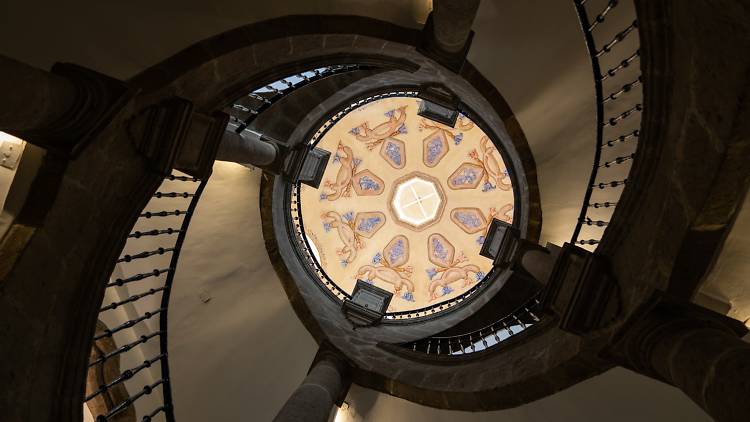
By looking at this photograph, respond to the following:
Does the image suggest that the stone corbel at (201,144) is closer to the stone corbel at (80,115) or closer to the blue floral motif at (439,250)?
the stone corbel at (80,115)

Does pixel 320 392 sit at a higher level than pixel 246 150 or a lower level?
lower

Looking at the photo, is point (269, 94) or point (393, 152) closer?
point (269, 94)

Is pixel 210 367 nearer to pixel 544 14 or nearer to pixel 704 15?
pixel 544 14

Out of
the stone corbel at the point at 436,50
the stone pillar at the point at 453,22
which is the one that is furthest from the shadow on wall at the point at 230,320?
the stone pillar at the point at 453,22

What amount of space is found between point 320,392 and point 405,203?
486 inches

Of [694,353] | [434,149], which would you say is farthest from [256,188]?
[434,149]

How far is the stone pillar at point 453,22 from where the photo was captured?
14.9ft

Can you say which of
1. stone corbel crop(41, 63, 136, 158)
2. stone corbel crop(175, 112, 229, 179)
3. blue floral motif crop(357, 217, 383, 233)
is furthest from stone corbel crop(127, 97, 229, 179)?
blue floral motif crop(357, 217, 383, 233)

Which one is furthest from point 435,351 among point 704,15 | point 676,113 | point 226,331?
point 704,15

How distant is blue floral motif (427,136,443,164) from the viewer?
1688 cm

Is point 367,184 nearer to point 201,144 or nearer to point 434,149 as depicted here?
point 434,149

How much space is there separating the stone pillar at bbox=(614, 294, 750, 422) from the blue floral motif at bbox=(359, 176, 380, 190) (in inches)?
558

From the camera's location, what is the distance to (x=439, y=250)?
17125 millimetres

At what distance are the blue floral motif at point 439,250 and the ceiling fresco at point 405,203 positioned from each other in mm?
40
